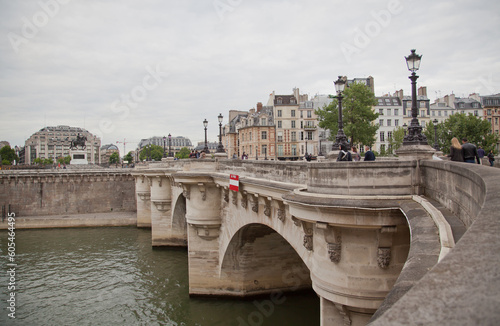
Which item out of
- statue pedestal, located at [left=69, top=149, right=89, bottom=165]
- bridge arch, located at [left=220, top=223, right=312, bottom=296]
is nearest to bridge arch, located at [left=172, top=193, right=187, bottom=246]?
bridge arch, located at [left=220, top=223, right=312, bottom=296]

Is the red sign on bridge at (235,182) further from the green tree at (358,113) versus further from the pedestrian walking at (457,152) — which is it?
the green tree at (358,113)

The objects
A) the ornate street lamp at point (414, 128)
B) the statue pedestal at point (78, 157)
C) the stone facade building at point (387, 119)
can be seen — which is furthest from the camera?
the statue pedestal at point (78, 157)

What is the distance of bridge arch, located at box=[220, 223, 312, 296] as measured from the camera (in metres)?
19.6

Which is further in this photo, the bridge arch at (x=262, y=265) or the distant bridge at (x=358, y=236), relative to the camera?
the bridge arch at (x=262, y=265)

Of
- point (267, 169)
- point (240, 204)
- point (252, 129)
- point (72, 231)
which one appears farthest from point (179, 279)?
point (252, 129)

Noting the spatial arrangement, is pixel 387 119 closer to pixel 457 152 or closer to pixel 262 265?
pixel 262 265

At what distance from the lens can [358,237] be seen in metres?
7.57

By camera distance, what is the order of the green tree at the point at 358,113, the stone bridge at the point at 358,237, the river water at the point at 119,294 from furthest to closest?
the green tree at the point at 358,113 → the river water at the point at 119,294 → the stone bridge at the point at 358,237

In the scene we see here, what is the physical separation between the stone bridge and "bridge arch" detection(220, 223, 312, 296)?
5 centimetres

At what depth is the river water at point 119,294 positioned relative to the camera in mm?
18562

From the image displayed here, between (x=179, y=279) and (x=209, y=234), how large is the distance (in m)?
5.68

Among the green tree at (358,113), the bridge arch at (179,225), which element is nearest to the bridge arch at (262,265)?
the bridge arch at (179,225)

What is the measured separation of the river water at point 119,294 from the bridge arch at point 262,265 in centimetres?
62

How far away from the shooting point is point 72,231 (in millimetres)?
41750
